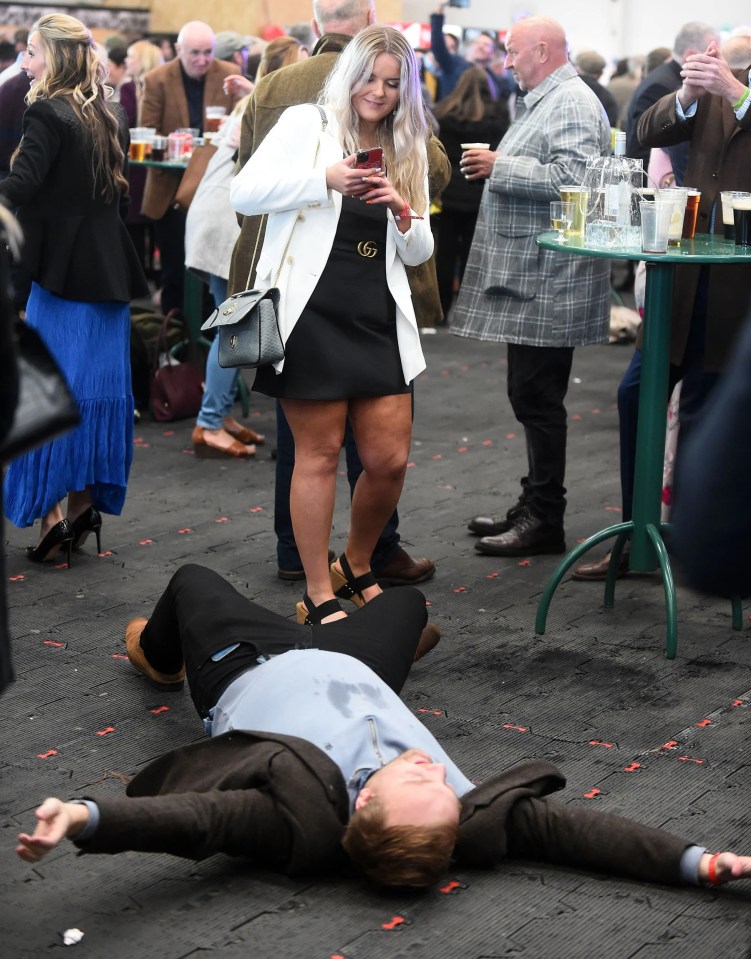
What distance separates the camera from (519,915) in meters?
2.62

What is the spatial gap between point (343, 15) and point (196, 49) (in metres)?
3.79

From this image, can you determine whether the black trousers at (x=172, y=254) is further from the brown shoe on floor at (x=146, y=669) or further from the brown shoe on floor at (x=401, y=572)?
the brown shoe on floor at (x=146, y=669)

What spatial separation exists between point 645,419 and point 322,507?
103 centimetres

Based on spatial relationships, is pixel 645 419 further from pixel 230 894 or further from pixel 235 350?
pixel 230 894

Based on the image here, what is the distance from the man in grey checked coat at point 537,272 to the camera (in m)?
4.66

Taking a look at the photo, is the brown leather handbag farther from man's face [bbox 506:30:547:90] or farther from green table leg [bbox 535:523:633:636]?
green table leg [bbox 535:523:633:636]

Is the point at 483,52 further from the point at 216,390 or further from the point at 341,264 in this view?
A: the point at 341,264

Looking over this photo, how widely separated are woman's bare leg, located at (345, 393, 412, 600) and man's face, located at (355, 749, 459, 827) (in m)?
1.52

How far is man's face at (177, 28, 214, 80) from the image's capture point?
7.87m

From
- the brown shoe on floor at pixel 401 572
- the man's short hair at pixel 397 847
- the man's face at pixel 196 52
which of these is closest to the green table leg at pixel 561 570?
the brown shoe on floor at pixel 401 572

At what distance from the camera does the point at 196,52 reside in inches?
311

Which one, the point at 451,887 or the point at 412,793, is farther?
the point at 451,887

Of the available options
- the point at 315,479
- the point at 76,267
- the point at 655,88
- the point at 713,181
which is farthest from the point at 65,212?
the point at 655,88

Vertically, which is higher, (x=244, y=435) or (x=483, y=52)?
(x=483, y=52)
